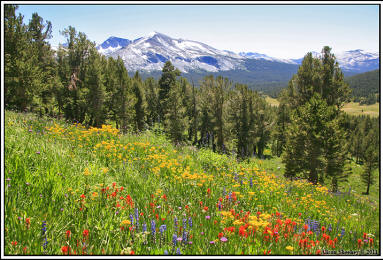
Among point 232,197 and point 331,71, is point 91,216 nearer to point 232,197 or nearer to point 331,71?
point 232,197

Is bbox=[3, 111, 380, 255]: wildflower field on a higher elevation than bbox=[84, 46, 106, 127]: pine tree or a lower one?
lower

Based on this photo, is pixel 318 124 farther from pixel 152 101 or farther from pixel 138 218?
pixel 152 101

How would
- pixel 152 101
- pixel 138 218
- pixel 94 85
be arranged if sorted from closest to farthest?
1. pixel 138 218
2. pixel 94 85
3. pixel 152 101

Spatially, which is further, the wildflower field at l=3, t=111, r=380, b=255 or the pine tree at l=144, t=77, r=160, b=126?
the pine tree at l=144, t=77, r=160, b=126

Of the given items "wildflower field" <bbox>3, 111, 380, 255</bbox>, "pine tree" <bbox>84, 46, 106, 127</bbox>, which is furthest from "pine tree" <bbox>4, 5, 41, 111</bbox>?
"wildflower field" <bbox>3, 111, 380, 255</bbox>

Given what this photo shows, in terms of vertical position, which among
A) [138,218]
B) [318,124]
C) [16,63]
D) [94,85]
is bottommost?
[138,218]

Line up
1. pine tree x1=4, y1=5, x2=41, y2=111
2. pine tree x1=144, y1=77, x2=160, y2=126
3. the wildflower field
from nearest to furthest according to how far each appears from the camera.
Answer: the wildflower field, pine tree x1=4, y1=5, x2=41, y2=111, pine tree x1=144, y1=77, x2=160, y2=126

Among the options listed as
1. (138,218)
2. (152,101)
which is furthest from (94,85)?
(138,218)

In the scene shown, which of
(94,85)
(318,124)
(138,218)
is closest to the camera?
(138,218)

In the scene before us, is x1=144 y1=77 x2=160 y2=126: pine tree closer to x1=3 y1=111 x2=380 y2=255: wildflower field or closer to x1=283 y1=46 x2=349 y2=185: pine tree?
x1=283 y1=46 x2=349 y2=185: pine tree

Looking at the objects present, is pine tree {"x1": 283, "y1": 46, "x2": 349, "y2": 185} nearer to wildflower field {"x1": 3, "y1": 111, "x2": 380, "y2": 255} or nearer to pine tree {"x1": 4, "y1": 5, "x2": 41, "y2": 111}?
wildflower field {"x1": 3, "y1": 111, "x2": 380, "y2": 255}

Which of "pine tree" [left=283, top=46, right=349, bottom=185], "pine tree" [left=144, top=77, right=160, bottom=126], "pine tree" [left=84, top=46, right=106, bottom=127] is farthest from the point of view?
"pine tree" [left=144, top=77, right=160, bottom=126]

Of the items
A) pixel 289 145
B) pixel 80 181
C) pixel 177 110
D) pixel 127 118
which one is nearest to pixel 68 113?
pixel 127 118

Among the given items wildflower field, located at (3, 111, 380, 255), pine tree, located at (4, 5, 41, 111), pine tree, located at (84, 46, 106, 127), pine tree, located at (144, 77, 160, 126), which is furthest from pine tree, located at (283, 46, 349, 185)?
pine tree, located at (144, 77, 160, 126)
